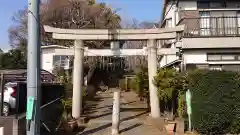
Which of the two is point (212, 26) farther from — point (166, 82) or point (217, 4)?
point (166, 82)

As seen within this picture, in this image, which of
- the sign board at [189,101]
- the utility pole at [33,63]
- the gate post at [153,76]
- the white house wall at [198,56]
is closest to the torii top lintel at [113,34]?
the gate post at [153,76]

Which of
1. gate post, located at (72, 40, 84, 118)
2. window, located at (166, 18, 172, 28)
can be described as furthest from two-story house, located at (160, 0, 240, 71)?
gate post, located at (72, 40, 84, 118)

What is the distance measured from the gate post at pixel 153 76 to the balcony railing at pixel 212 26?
13.4 ft

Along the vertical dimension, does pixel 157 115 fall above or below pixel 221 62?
below

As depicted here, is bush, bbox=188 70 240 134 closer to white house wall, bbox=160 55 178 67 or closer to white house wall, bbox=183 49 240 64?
white house wall, bbox=183 49 240 64

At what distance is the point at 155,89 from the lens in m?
15.7

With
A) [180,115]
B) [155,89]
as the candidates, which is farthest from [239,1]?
[180,115]

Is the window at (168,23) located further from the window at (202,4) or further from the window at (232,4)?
the window at (232,4)

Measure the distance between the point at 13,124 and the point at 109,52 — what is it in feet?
25.6

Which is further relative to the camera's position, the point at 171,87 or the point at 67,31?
the point at 67,31

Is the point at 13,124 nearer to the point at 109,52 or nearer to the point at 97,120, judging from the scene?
the point at 97,120

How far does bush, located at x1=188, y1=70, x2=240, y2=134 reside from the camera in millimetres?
Result: 11898

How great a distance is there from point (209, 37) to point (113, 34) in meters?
5.82

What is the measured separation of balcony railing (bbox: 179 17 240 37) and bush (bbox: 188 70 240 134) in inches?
305
